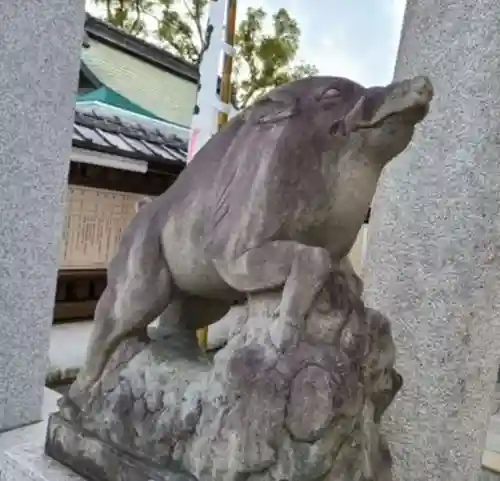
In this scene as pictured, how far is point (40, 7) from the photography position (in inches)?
49.9

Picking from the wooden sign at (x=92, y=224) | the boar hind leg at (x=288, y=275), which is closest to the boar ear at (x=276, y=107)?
the boar hind leg at (x=288, y=275)

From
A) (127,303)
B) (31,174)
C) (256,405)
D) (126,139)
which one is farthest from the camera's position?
(126,139)

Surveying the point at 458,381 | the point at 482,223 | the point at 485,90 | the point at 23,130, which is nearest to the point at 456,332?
the point at 458,381

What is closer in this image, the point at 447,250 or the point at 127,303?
the point at 127,303

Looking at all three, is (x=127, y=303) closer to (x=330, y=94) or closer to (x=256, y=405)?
(x=256, y=405)

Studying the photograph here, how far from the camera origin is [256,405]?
2.13 feet

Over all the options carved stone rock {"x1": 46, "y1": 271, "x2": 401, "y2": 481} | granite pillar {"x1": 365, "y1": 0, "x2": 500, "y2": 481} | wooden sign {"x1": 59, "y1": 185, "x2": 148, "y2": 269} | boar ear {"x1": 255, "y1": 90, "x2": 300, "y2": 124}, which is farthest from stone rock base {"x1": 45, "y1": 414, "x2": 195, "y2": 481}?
wooden sign {"x1": 59, "y1": 185, "x2": 148, "y2": 269}

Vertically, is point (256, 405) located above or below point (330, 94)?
below

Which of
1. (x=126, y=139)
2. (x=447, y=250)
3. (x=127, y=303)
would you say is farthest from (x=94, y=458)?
(x=126, y=139)

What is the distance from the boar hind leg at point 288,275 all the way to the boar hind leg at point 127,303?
0.52 feet

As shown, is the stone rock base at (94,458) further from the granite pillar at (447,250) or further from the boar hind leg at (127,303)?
the granite pillar at (447,250)

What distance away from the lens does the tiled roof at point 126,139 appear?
2543mm

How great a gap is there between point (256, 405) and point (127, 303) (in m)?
0.26

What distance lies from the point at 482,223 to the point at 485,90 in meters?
0.26
